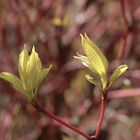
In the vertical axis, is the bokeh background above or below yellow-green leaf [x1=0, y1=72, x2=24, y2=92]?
below

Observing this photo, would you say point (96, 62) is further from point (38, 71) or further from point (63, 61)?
point (63, 61)

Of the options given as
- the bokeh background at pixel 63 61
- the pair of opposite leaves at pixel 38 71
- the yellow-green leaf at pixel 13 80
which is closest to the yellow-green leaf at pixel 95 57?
the pair of opposite leaves at pixel 38 71

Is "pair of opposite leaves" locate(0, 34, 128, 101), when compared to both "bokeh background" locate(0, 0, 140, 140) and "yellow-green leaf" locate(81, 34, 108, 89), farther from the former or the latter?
"bokeh background" locate(0, 0, 140, 140)

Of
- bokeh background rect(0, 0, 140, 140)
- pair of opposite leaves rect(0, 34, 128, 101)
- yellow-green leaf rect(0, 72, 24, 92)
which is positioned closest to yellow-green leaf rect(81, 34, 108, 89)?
pair of opposite leaves rect(0, 34, 128, 101)

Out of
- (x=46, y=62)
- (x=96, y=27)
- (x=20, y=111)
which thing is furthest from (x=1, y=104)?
(x=96, y=27)

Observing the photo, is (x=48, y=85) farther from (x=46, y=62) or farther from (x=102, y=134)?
(x=102, y=134)
